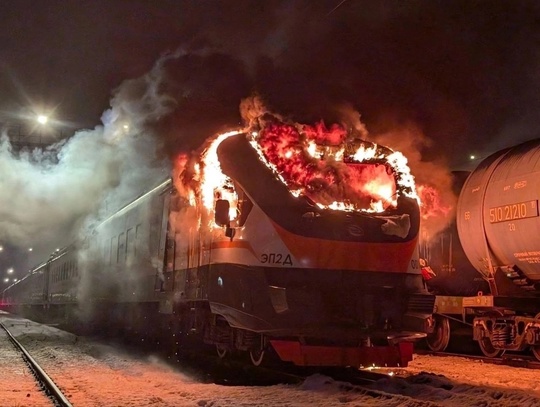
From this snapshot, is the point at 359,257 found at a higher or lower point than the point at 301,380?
higher

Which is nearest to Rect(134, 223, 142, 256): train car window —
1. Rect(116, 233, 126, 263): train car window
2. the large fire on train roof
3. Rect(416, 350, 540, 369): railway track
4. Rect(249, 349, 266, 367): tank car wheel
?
Rect(116, 233, 126, 263): train car window

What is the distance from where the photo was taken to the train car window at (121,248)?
15.8 metres

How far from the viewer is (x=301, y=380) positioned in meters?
9.34

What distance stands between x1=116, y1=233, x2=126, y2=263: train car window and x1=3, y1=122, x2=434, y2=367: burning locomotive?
18.1ft

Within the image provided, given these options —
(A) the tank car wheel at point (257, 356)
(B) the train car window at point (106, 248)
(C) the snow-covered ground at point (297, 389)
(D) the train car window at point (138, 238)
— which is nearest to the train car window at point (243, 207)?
(A) the tank car wheel at point (257, 356)

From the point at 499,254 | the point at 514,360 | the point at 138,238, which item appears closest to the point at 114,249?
the point at 138,238

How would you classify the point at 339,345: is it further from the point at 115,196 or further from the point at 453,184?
the point at 115,196

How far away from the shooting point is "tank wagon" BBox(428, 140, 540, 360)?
1150cm

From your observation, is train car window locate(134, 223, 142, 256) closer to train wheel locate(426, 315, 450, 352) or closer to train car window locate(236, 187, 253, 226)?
train car window locate(236, 187, 253, 226)

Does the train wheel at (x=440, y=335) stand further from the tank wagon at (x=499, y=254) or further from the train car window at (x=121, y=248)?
the train car window at (x=121, y=248)

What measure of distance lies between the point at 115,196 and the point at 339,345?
16.0 m

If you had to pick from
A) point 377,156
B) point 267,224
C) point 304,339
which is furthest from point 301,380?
point 377,156

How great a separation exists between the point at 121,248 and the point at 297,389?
28.4ft

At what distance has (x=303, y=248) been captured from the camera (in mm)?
8500
